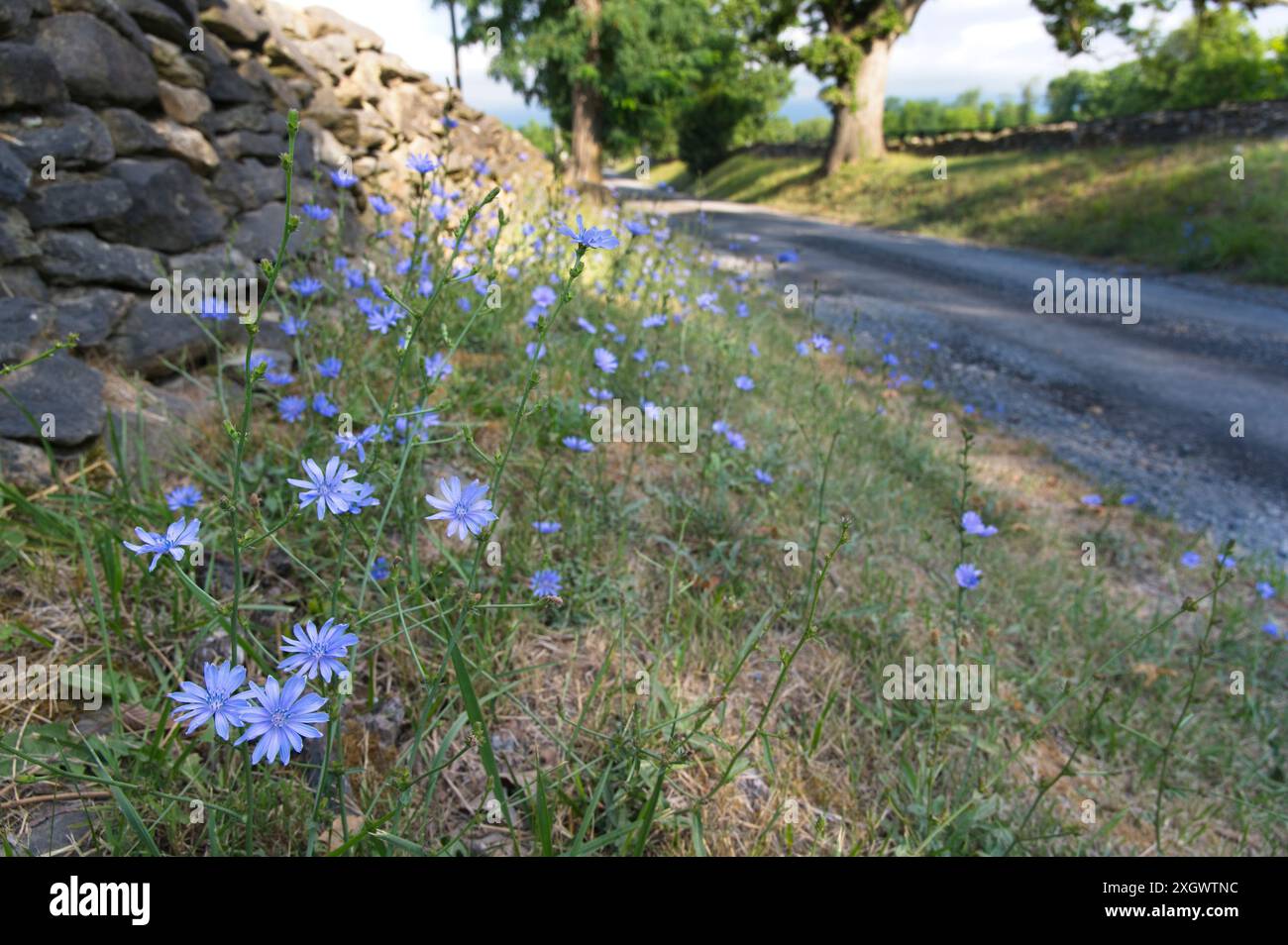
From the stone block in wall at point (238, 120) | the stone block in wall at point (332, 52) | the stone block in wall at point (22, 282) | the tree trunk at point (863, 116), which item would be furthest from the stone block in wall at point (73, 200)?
the tree trunk at point (863, 116)

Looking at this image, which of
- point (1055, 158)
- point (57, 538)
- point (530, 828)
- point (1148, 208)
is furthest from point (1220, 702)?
point (1055, 158)

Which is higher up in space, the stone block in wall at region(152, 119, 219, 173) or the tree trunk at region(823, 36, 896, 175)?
the tree trunk at region(823, 36, 896, 175)

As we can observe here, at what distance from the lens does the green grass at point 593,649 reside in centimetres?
118

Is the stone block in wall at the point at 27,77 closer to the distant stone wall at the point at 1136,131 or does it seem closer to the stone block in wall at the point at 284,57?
the stone block in wall at the point at 284,57

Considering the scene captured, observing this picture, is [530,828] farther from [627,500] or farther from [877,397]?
[877,397]

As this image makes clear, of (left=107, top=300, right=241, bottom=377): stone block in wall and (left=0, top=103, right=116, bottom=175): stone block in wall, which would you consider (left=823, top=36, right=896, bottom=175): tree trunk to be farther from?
(left=107, top=300, right=241, bottom=377): stone block in wall

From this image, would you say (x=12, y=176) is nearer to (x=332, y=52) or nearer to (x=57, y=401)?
(x=57, y=401)

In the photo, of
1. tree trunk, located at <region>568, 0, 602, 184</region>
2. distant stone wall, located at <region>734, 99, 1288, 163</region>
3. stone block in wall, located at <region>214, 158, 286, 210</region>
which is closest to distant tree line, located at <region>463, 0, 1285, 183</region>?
tree trunk, located at <region>568, 0, 602, 184</region>

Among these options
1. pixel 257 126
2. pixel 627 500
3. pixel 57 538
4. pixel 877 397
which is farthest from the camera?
pixel 877 397

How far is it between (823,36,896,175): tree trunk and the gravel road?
9.28 metres

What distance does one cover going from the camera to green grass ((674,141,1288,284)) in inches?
360

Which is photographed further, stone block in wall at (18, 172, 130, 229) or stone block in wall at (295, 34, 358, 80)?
stone block in wall at (295, 34, 358, 80)

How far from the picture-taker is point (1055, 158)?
14.1 m
